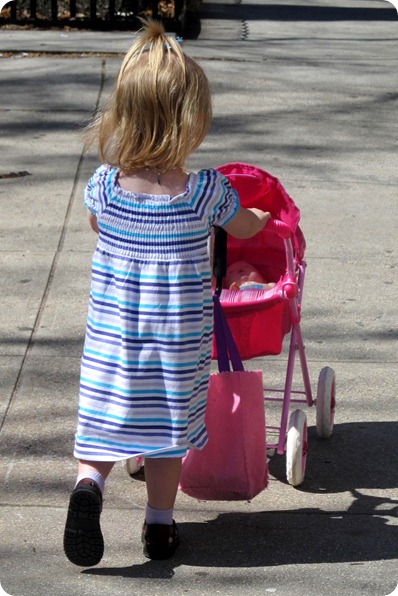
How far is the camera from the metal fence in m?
12.0

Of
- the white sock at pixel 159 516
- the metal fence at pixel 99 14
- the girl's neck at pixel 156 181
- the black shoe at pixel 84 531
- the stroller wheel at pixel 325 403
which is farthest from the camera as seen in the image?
the metal fence at pixel 99 14

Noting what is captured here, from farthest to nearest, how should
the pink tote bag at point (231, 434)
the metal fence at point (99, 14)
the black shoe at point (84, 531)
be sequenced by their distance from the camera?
the metal fence at point (99, 14)
the pink tote bag at point (231, 434)
the black shoe at point (84, 531)

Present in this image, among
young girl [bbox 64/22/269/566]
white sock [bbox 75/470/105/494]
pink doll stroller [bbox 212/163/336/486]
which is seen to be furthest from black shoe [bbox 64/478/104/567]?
→ pink doll stroller [bbox 212/163/336/486]

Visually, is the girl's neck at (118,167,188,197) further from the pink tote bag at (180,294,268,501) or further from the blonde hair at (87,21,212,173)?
the pink tote bag at (180,294,268,501)

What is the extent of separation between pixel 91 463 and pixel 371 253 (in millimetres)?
3296

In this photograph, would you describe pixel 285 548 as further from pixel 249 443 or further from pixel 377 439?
pixel 377 439

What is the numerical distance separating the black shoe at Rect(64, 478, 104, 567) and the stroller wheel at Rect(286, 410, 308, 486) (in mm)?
837

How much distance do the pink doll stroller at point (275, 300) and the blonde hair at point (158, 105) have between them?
0.50 m

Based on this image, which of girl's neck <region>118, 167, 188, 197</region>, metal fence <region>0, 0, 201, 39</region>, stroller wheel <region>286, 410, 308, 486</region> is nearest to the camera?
girl's neck <region>118, 167, 188, 197</region>

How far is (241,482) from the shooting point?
3711mm

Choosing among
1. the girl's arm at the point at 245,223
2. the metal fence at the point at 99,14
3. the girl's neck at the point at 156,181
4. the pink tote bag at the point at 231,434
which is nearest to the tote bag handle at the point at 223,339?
the pink tote bag at the point at 231,434

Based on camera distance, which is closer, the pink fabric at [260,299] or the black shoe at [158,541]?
the black shoe at [158,541]

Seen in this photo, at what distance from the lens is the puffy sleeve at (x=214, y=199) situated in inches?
131

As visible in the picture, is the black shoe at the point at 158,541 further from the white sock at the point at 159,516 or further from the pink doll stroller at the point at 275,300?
the pink doll stroller at the point at 275,300
